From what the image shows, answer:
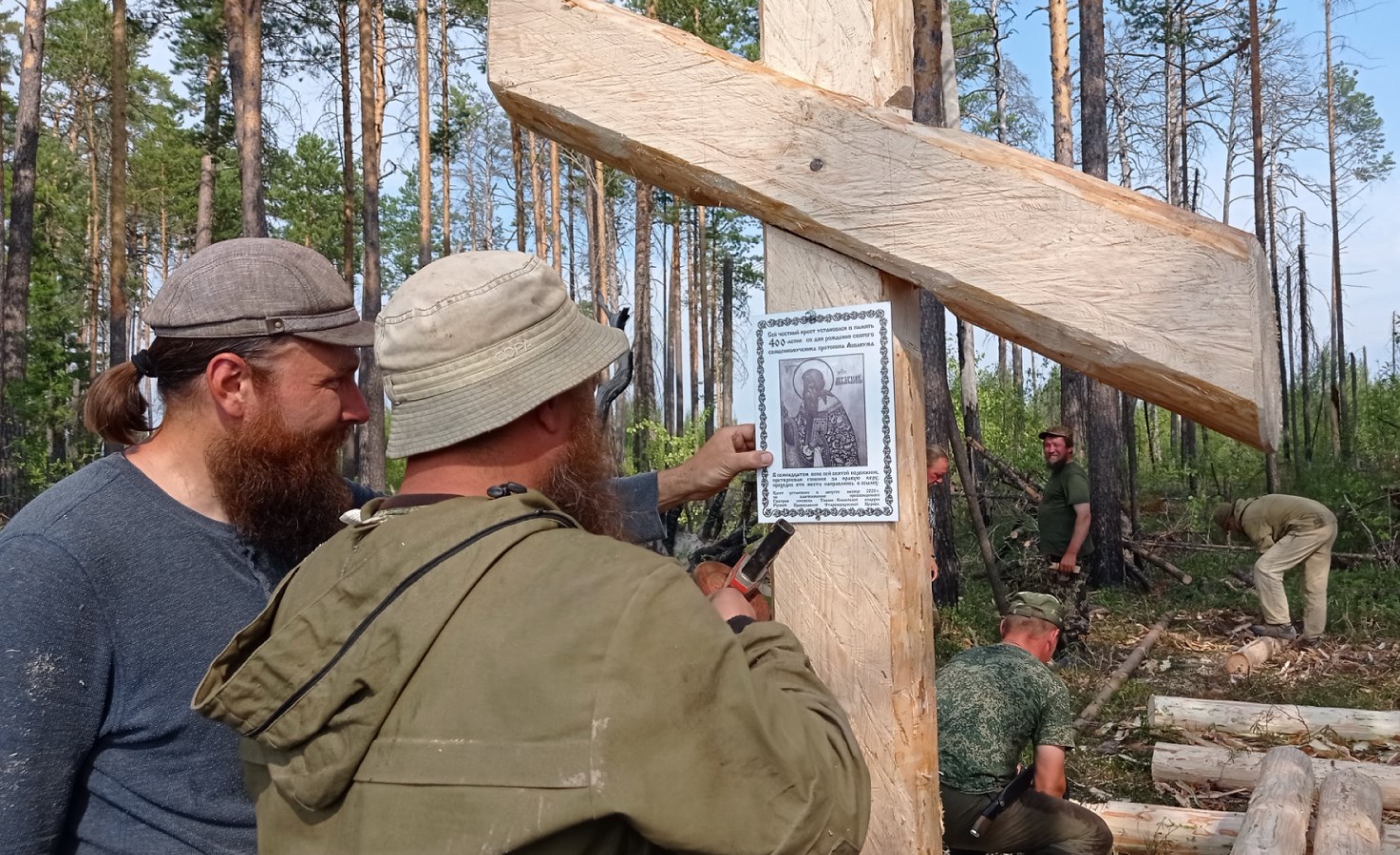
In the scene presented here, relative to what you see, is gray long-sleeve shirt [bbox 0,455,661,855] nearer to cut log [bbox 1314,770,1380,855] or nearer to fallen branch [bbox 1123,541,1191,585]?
cut log [bbox 1314,770,1380,855]

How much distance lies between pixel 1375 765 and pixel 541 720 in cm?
628

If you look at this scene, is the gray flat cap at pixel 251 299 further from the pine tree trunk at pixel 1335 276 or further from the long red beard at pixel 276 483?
the pine tree trunk at pixel 1335 276

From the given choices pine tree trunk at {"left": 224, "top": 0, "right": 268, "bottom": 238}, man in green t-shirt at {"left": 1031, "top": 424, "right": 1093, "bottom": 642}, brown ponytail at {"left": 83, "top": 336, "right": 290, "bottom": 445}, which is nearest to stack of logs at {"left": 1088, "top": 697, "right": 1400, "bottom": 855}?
man in green t-shirt at {"left": 1031, "top": 424, "right": 1093, "bottom": 642}

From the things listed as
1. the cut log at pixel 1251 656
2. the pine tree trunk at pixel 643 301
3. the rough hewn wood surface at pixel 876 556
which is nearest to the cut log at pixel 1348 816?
the cut log at pixel 1251 656

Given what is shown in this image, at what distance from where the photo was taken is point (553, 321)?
1.36 metres

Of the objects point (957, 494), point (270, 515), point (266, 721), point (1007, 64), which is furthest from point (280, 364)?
point (1007, 64)

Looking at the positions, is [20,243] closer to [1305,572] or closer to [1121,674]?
[1121,674]

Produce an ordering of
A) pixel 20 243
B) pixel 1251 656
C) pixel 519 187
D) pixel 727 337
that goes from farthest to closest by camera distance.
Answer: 1. pixel 519 187
2. pixel 727 337
3. pixel 20 243
4. pixel 1251 656

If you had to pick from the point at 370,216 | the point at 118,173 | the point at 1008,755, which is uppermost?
the point at 118,173

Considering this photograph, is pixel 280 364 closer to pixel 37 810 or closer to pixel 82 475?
pixel 82 475

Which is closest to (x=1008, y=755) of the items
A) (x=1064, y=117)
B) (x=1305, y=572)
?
(x=1305, y=572)

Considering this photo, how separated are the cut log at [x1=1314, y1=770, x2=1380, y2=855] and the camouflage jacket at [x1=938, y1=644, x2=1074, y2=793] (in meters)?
1.28

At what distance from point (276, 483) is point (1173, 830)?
4.73 metres

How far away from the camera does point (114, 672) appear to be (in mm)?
1534
